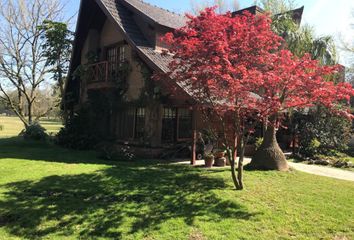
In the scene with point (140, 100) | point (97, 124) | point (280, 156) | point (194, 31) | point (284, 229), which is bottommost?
point (284, 229)

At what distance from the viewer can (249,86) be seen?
25.0 feet

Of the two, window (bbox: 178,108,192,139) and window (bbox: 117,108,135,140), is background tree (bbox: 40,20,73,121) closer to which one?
window (bbox: 117,108,135,140)

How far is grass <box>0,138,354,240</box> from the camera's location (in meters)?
5.78

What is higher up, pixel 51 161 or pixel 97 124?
pixel 97 124

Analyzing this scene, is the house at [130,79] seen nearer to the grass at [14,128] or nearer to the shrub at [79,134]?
the shrub at [79,134]

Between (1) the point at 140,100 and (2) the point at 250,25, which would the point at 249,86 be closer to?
(2) the point at 250,25

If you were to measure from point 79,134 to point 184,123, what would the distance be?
212 inches

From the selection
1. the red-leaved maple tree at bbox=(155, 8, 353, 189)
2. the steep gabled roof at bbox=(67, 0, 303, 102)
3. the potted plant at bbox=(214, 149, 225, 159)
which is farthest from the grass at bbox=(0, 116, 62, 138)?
the red-leaved maple tree at bbox=(155, 8, 353, 189)

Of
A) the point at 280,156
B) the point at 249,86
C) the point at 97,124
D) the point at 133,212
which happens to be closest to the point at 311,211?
the point at 249,86

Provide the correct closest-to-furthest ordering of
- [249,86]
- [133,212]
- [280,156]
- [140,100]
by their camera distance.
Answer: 1. [133,212]
2. [249,86]
3. [280,156]
4. [140,100]

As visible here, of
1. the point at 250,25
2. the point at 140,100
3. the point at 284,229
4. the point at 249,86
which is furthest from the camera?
the point at 140,100

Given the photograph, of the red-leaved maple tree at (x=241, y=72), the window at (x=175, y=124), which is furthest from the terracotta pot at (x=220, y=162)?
the red-leaved maple tree at (x=241, y=72)

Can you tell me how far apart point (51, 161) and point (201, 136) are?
5920mm

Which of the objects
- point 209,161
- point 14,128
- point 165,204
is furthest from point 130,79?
point 14,128
